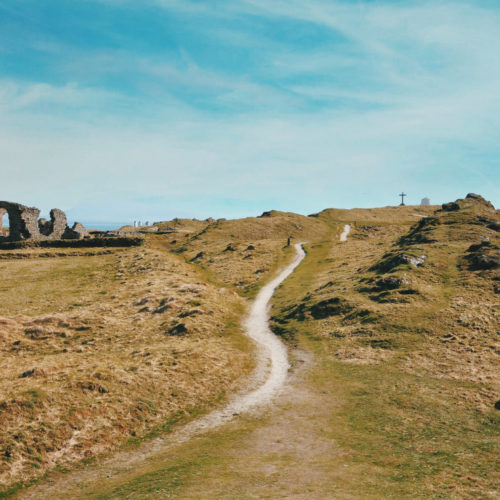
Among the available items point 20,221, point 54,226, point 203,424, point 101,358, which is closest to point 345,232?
point 54,226

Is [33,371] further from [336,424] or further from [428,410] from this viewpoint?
[428,410]

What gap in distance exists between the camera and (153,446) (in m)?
21.9

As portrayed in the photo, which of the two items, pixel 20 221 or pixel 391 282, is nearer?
pixel 391 282

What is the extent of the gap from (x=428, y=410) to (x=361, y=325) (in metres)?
16.1

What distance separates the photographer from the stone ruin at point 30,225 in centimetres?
8325

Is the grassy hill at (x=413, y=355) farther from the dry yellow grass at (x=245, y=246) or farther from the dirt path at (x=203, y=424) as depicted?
the dry yellow grass at (x=245, y=246)

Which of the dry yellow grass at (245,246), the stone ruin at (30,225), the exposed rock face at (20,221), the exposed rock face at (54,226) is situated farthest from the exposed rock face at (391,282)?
the exposed rock face at (54,226)

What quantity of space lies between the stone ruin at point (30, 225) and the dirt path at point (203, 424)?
205ft

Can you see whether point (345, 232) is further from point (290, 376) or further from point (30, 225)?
point (290, 376)

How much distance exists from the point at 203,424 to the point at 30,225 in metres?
77.0

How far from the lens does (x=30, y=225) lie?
279ft

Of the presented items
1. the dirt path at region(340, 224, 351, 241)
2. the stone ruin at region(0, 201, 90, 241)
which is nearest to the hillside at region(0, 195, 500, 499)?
the stone ruin at region(0, 201, 90, 241)

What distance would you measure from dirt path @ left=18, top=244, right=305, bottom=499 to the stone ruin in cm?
6264

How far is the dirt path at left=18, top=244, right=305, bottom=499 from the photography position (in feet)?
59.6
